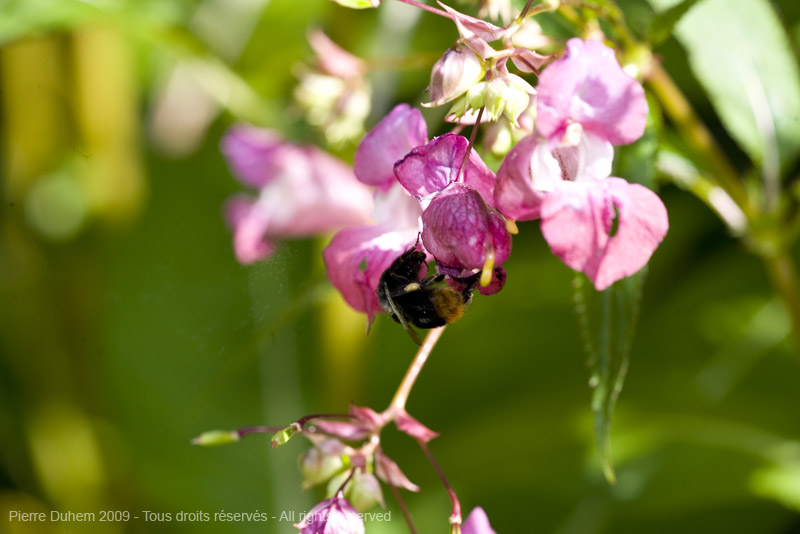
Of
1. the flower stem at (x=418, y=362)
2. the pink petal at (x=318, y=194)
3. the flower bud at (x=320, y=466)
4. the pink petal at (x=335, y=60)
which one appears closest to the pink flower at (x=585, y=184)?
the flower stem at (x=418, y=362)

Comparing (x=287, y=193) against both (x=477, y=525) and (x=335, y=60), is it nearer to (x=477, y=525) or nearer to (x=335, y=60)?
(x=335, y=60)

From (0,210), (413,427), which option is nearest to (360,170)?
(413,427)

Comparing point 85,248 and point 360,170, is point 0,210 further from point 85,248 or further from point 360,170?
point 360,170

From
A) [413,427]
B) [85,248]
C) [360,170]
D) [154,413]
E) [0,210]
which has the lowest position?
[154,413]

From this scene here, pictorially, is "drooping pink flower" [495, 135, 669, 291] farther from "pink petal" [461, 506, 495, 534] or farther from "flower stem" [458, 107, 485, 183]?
"pink petal" [461, 506, 495, 534]

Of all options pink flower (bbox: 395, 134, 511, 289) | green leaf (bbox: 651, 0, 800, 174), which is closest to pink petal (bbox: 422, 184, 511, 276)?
pink flower (bbox: 395, 134, 511, 289)

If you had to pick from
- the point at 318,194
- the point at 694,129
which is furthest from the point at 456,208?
the point at 318,194

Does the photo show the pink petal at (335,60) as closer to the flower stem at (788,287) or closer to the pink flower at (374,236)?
the pink flower at (374,236)

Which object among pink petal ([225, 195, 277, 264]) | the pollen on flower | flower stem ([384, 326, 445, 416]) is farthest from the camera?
pink petal ([225, 195, 277, 264])
